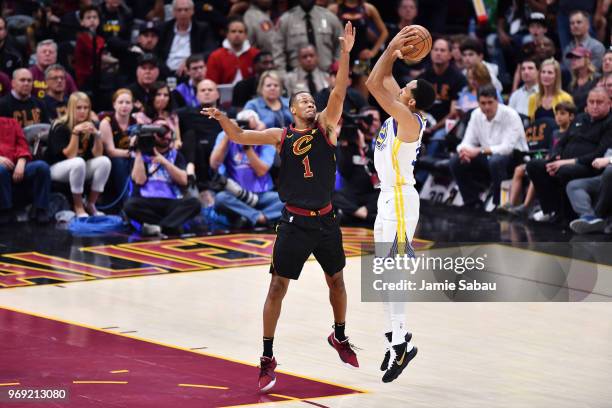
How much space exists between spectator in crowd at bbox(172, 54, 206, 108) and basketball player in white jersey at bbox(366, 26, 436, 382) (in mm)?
7526

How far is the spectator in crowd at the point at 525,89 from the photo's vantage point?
1623cm

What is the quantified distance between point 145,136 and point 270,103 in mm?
1666

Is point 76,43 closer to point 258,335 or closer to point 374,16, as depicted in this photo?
point 374,16

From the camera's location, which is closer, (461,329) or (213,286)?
(461,329)

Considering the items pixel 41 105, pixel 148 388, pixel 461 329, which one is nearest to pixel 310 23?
pixel 41 105

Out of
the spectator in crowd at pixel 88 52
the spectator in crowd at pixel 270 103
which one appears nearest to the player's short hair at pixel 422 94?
the spectator in crowd at pixel 270 103

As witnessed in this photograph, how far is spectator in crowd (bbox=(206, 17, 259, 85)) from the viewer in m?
16.4

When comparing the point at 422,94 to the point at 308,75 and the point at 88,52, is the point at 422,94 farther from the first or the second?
the point at 88,52

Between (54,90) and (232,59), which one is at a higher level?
(232,59)

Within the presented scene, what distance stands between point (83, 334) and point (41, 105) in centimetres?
623

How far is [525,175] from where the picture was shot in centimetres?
1530

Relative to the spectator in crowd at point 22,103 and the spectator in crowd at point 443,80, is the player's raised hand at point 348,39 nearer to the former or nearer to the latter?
the spectator in crowd at point 22,103

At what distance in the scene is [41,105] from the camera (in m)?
15.0

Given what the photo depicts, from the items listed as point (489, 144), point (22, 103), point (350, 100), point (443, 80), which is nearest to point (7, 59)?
point (22, 103)
